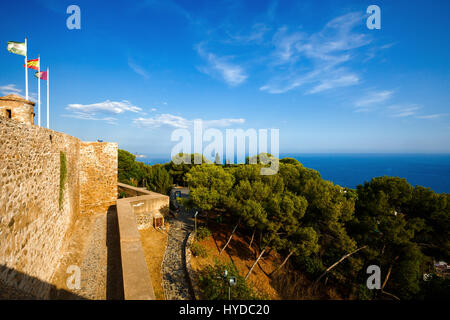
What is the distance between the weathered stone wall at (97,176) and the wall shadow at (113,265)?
176 cm

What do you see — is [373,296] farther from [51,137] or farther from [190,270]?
[51,137]

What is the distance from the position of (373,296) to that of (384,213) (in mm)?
4582

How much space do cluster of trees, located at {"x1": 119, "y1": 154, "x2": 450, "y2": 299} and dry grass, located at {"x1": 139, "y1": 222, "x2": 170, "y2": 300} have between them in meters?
2.76

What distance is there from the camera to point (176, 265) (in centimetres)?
872

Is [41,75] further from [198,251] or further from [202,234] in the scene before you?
[202,234]

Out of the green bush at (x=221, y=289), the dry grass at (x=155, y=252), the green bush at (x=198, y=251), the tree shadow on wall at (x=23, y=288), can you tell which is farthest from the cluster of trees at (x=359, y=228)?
the tree shadow on wall at (x=23, y=288)

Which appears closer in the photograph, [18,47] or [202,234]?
[18,47]

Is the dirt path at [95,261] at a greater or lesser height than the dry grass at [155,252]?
greater

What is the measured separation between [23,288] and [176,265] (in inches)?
222

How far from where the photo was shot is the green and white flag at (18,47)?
24.1 feet

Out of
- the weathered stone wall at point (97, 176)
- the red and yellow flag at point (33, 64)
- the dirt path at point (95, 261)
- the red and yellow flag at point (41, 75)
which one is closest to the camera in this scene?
the dirt path at point (95, 261)

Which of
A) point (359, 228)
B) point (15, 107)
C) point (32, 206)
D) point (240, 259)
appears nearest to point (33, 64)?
point (15, 107)

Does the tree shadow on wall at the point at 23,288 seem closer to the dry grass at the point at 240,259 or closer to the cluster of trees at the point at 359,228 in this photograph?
the dry grass at the point at 240,259
